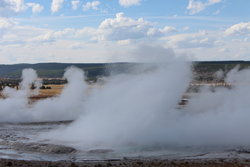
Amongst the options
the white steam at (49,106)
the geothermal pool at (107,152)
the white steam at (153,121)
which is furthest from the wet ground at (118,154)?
the white steam at (49,106)

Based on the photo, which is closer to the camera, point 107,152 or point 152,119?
point 107,152

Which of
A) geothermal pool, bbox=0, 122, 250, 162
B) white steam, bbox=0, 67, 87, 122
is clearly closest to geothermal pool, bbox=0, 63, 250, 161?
geothermal pool, bbox=0, 122, 250, 162

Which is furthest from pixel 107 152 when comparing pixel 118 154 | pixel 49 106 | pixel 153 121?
pixel 49 106

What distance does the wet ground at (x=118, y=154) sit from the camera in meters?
→ 23.1

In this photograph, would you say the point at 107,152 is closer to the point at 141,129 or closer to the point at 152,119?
the point at 141,129

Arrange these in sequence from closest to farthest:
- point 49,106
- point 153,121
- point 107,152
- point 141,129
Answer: point 107,152, point 141,129, point 153,121, point 49,106

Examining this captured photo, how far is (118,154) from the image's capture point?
82.3ft

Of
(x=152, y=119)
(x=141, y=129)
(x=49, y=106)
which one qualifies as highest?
→ (x=49, y=106)

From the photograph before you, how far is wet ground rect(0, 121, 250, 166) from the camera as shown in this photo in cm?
2312

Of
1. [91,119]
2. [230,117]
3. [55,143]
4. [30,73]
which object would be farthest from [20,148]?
[30,73]

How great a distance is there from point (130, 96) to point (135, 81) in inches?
75.2

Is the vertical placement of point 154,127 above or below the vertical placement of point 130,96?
below

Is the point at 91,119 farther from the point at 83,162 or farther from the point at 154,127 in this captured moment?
the point at 83,162

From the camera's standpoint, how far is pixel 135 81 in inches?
1409
